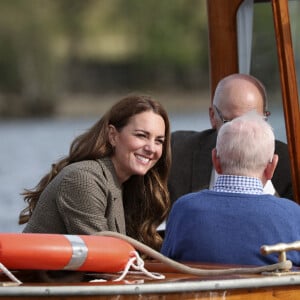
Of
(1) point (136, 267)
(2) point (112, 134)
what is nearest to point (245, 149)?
(1) point (136, 267)

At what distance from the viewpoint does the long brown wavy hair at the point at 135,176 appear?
5535 mm

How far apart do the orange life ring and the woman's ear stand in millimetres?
1103

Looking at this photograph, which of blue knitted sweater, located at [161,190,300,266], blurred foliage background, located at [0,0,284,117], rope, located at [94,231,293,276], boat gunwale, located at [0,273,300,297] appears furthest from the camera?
blurred foliage background, located at [0,0,284,117]

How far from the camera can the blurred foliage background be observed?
36.1m

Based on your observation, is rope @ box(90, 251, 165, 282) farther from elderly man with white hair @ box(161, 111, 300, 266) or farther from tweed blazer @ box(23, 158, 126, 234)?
tweed blazer @ box(23, 158, 126, 234)

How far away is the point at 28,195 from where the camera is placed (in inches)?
227

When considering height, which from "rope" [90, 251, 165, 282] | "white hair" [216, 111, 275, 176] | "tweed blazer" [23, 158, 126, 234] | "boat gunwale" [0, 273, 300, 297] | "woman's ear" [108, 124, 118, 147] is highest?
"woman's ear" [108, 124, 118, 147]

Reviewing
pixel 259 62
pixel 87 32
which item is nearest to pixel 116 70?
pixel 87 32

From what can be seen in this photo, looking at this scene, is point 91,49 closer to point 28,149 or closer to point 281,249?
point 28,149

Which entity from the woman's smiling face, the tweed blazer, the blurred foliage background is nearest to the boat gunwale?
the tweed blazer

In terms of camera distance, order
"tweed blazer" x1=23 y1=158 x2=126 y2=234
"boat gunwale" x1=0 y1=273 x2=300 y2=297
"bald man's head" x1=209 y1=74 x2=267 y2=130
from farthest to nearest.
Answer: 1. "bald man's head" x1=209 y1=74 x2=267 y2=130
2. "tweed blazer" x1=23 y1=158 x2=126 y2=234
3. "boat gunwale" x1=0 y1=273 x2=300 y2=297

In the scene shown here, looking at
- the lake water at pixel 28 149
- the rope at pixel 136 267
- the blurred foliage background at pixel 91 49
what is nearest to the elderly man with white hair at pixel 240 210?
the rope at pixel 136 267

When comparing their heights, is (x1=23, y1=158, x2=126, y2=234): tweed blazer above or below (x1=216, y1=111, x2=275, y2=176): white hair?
below

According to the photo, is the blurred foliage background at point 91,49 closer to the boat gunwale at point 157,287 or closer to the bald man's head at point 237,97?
the bald man's head at point 237,97
